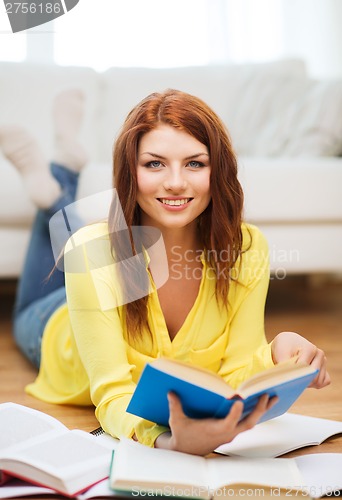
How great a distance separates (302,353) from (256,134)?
4.54 feet

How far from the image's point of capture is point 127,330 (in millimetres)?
1109

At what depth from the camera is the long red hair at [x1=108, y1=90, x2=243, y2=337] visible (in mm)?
1021

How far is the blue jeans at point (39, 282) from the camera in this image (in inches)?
59.9

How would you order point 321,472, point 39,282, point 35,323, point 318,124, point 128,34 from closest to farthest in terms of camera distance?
point 321,472 → point 35,323 → point 39,282 → point 318,124 → point 128,34

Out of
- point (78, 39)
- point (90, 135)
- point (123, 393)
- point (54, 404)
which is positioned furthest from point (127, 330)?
point (78, 39)

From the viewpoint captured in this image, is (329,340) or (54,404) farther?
(329,340)

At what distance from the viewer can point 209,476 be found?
0.80 metres

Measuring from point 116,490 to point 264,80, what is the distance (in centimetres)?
184

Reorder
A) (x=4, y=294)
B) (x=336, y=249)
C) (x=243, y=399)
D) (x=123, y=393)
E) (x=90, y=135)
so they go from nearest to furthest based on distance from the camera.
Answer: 1. (x=243, y=399)
2. (x=123, y=393)
3. (x=336, y=249)
4. (x=90, y=135)
5. (x=4, y=294)

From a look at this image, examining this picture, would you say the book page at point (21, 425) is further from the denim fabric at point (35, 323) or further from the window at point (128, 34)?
the window at point (128, 34)

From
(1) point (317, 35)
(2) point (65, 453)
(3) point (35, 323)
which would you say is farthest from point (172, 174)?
(1) point (317, 35)

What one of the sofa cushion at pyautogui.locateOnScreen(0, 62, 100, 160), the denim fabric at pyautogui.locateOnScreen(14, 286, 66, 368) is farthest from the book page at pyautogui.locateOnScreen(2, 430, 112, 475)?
the sofa cushion at pyautogui.locateOnScreen(0, 62, 100, 160)

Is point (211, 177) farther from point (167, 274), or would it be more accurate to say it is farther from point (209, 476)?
point (209, 476)

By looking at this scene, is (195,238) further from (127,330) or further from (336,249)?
(336,249)
